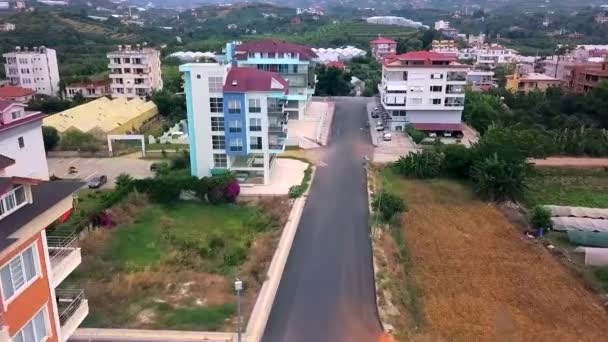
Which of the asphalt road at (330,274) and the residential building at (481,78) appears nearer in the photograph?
the asphalt road at (330,274)

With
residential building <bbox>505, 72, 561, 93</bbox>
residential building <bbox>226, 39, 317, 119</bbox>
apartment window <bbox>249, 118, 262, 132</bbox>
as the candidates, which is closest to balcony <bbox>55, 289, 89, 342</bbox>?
apartment window <bbox>249, 118, 262, 132</bbox>

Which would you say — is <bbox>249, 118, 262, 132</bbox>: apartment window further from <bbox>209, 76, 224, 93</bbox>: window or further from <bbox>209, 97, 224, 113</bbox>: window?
<bbox>209, 76, 224, 93</bbox>: window

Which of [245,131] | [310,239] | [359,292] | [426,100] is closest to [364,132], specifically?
[426,100]

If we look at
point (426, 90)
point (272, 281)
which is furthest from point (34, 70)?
point (272, 281)

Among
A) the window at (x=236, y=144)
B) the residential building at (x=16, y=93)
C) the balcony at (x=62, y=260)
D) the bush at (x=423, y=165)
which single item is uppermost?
the balcony at (x=62, y=260)

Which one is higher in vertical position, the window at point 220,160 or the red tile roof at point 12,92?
the red tile roof at point 12,92

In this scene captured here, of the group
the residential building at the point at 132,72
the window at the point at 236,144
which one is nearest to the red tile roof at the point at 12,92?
the residential building at the point at 132,72

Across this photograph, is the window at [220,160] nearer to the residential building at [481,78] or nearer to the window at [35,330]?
the window at [35,330]

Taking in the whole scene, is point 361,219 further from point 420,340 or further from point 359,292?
point 420,340
